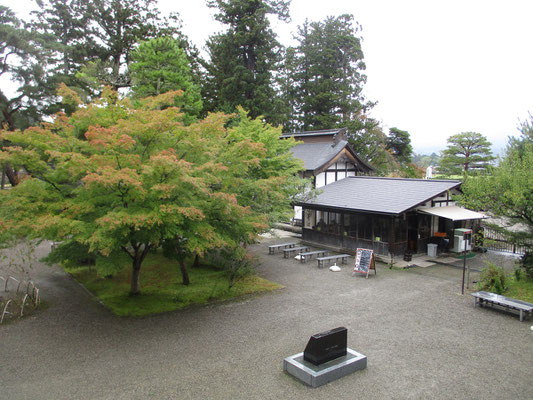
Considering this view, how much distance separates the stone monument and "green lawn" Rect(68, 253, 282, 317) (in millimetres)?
5029

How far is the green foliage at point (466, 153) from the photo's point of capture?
39.8m

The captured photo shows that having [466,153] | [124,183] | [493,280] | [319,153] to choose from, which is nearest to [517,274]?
[493,280]

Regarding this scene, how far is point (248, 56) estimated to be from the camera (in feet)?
101

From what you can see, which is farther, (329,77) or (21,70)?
(329,77)

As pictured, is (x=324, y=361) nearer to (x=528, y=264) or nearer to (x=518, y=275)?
(x=518, y=275)

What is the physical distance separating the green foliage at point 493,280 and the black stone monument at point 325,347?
7334mm

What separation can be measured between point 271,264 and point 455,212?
30.0 feet

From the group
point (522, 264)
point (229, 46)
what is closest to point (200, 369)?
point (522, 264)

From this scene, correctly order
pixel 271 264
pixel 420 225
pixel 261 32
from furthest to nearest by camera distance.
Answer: pixel 261 32, pixel 420 225, pixel 271 264

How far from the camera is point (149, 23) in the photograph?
29.5 m

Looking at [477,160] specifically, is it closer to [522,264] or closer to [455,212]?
[455,212]

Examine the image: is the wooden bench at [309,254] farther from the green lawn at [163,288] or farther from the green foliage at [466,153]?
the green foliage at [466,153]

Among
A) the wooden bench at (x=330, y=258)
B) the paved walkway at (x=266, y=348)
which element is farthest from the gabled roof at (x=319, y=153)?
the paved walkway at (x=266, y=348)

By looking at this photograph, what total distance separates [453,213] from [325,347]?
494 inches
